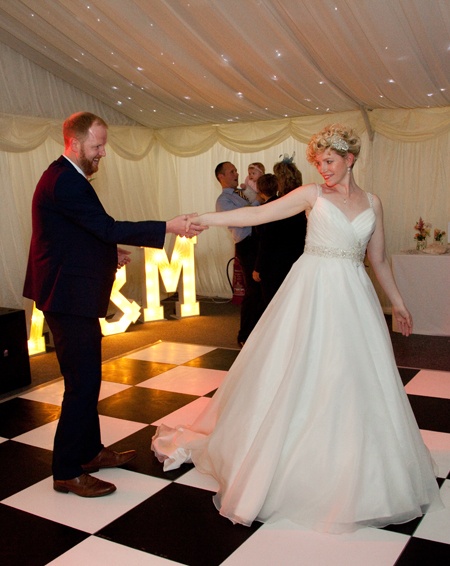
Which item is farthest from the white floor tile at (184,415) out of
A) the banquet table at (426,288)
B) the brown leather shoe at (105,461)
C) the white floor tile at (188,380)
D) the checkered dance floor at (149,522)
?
the banquet table at (426,288)

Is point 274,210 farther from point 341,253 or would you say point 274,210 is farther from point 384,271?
point 384,271

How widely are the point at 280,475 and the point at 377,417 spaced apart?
435 mm

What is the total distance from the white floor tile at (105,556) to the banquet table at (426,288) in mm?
3983

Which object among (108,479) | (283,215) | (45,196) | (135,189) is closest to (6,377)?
(108,479)

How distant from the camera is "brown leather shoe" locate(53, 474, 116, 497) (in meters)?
2.81

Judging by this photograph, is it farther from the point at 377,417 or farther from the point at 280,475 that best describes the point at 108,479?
the point at 377,417

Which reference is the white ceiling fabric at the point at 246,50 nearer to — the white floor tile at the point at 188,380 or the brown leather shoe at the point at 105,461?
the white floor tile at the point at 188,380

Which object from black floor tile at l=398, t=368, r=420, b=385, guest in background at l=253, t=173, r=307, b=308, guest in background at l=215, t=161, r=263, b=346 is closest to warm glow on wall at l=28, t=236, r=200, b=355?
guest in background at l=215, t=161, r=263, b=346

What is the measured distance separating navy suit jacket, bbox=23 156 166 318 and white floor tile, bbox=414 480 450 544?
151 centimetres

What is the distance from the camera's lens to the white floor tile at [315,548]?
2.28 meters

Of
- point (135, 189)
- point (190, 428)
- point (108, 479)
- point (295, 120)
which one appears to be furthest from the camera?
point (135, 189)

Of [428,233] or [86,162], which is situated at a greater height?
[86,162]

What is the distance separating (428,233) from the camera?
6.11 meters

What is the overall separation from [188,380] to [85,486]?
1.77 m
